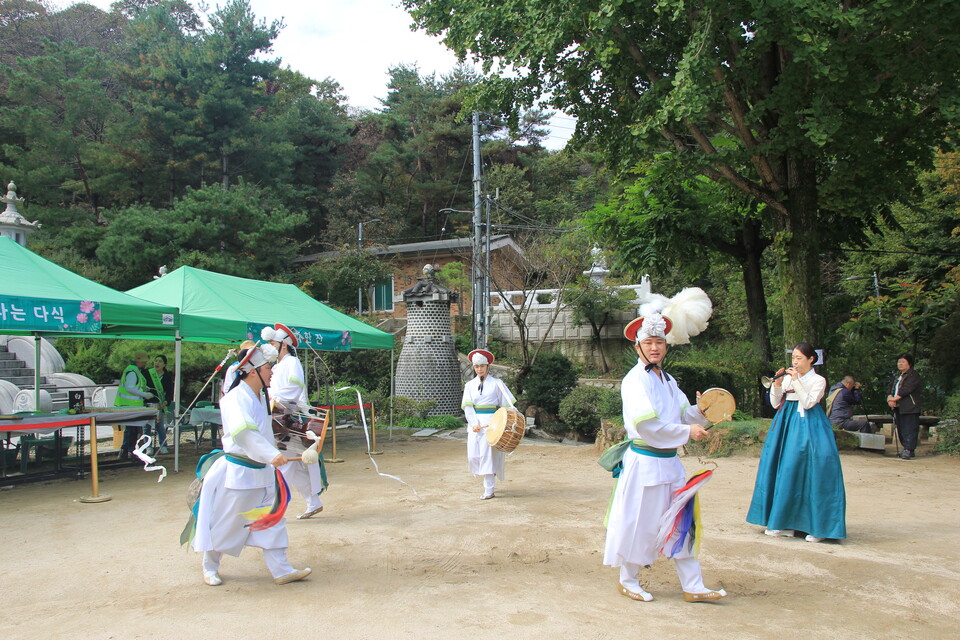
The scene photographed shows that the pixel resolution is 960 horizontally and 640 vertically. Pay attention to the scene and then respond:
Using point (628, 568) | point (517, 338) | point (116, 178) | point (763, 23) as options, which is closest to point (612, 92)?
point (763, 23)

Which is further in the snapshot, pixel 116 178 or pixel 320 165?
pixel 320 165

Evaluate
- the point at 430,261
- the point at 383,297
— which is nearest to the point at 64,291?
the point at 430,261

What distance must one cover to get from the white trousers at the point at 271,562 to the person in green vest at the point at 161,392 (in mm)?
6942

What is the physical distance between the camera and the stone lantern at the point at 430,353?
17.9 meters

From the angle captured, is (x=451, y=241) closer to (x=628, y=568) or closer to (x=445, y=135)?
(x=445, y=135)

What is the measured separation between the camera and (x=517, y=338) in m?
25.2

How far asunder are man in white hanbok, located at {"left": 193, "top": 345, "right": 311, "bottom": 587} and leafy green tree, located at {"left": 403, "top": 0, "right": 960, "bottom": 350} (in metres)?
7.04

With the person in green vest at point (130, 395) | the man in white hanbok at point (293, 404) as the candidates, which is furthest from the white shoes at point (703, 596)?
the person in green vest at point (130, 395)

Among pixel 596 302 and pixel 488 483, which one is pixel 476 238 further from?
pixel 488 483

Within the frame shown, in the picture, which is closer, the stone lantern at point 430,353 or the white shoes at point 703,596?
the white shoes at point 703,596

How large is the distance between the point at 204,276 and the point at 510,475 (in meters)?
5.84

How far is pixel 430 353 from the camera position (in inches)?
711

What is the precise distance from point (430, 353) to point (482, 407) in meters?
9.63

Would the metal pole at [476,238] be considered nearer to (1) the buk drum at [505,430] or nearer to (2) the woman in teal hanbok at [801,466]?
(1) the buk drum at [505,430]
